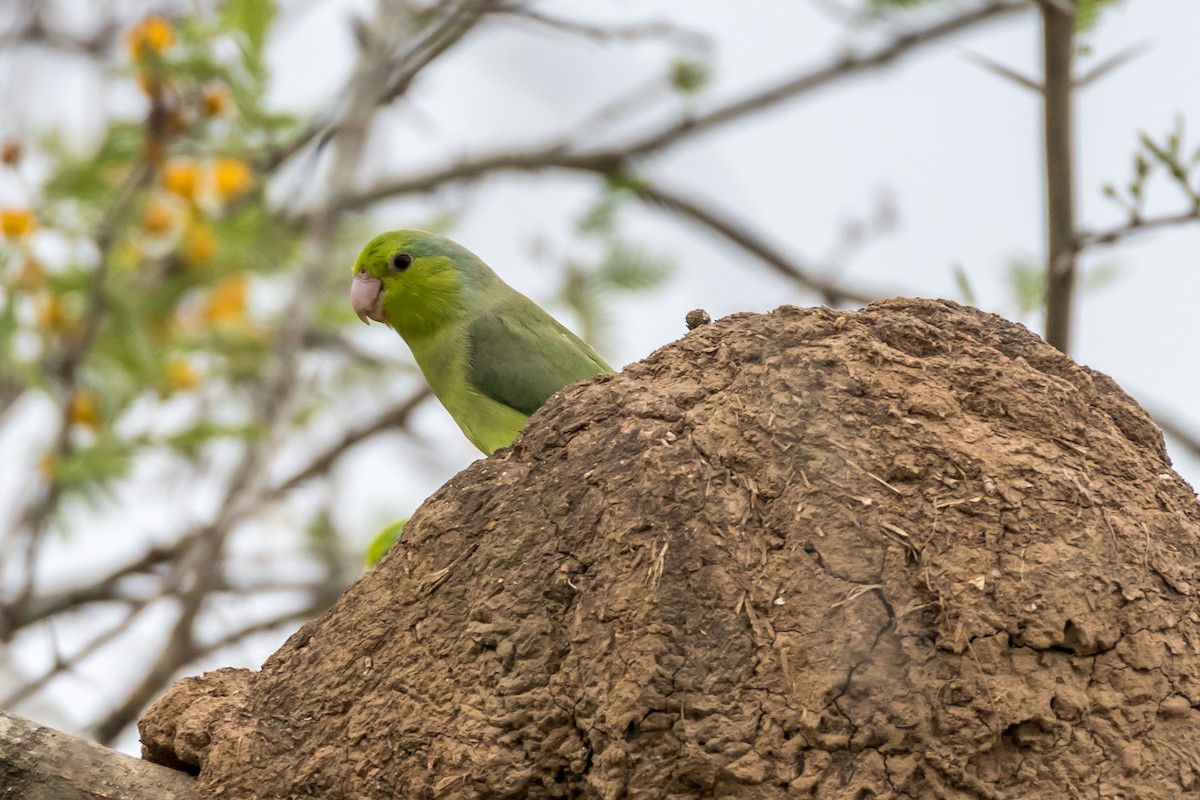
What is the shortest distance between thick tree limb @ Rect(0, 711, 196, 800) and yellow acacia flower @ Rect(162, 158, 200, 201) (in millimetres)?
5525

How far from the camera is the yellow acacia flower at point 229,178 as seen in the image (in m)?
9.16

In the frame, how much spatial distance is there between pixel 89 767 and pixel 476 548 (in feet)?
3.64

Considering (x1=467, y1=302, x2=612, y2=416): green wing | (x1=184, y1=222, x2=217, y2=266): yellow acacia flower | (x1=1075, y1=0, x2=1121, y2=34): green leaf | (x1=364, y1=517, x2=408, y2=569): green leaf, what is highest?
(x1=184, y1=222, x2=217, y2=266): yellow acacia flower

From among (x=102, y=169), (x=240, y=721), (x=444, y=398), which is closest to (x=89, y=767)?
(x=240, y=721)

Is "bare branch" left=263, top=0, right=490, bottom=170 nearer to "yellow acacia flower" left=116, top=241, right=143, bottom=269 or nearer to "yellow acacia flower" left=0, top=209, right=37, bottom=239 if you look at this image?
"yellow acacia flower" left=116, top=241, right=143, bottom=269

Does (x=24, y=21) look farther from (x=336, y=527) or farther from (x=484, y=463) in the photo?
(x=484, y=463)

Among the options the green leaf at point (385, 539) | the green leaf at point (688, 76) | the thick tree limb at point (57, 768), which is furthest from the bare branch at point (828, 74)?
the thick tree limb at point (57, 768)

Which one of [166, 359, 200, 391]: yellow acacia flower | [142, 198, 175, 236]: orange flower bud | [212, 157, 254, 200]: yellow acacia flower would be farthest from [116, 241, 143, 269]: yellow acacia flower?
[166, 359, 200, 391]: yellow acacia flower

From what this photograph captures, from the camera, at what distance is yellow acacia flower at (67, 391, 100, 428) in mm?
7914

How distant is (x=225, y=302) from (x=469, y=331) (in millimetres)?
4345

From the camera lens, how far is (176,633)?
27.0 ft

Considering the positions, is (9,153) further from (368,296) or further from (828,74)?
(828,74)

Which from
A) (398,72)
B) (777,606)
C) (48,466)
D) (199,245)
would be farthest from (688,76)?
(777,606)

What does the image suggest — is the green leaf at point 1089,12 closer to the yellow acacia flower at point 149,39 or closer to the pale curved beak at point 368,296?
the pale curved beak at point 368,296
